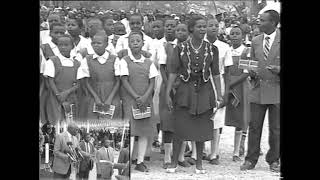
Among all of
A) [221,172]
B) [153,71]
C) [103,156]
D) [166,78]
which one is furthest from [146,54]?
[221,172]

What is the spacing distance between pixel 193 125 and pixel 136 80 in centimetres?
Answer: 57

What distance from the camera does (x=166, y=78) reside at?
5.32 meters

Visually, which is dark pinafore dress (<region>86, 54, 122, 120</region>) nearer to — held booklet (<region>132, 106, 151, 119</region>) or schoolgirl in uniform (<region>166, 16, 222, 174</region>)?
held booklet (<region>132, 106, 151, 119</region>)

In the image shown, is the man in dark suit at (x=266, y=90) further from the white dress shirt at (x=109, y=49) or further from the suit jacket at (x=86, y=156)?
the suit jacket at (x=86, y=156)

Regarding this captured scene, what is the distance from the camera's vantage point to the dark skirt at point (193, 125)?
5234 mm

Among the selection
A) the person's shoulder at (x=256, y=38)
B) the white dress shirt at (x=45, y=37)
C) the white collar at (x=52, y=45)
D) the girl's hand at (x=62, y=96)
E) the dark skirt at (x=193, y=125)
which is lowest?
the dark skirt at (x=193, y=125)

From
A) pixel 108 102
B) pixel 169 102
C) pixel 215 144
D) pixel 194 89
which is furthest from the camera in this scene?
pixel 215 144

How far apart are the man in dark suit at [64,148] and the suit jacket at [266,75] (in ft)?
4.76

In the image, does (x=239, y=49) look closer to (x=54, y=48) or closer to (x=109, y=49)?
(x=109, y=49)

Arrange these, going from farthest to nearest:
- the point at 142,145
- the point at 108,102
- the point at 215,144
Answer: the point at 215,144 → the point at 142,145 → the point at 108,102

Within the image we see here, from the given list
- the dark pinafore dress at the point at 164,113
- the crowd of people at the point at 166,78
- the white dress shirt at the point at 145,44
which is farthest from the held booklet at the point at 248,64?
the white dress shirt at the point at 145,44

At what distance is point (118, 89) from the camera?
5.00 m

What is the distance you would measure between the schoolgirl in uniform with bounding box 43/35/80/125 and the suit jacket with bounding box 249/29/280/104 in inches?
53.8

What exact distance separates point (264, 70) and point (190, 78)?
1.84 feet
